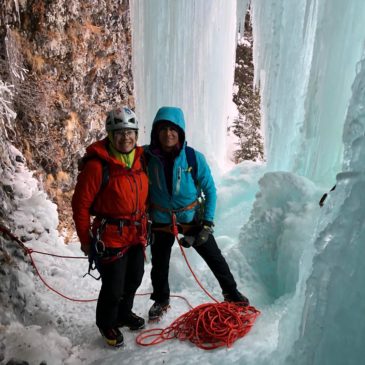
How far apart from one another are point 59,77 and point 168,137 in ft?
17.7

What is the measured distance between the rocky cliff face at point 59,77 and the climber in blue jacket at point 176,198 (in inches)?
116

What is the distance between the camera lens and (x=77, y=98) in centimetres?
773

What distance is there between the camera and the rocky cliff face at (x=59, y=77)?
6109 millimetres

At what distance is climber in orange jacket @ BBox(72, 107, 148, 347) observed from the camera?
2463 mm

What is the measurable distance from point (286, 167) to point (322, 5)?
284 centimetres

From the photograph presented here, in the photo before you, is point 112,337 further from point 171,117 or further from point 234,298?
point 171,117

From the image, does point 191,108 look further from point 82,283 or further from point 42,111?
point 82,283

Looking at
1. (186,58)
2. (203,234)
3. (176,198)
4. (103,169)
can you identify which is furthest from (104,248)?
(186,58)

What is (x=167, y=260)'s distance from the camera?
3094 mm

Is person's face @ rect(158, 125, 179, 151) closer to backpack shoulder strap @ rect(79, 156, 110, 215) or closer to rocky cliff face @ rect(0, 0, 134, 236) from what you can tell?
backpack shoulder strap @ rect(79, 156, 110, 215)

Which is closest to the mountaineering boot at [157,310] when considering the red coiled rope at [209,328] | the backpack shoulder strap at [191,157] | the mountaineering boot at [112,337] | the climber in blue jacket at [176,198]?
the climber in blue jacket at [176,198]

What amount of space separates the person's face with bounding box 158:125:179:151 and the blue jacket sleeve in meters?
0.22

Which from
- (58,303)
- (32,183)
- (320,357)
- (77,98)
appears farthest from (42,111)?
(320,357)

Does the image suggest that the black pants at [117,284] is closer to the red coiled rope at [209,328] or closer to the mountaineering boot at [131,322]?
the mountaineering boot at [131,322]
